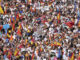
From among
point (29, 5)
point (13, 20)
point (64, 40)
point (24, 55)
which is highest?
point (29, 5)

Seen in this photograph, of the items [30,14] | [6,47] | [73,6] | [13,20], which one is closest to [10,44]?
[6,47]

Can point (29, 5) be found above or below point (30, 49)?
above

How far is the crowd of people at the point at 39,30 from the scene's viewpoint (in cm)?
322

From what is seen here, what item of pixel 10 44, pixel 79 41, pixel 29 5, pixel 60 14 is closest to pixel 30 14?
pixel 29 5

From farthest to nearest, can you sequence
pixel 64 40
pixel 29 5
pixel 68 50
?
pixel 29 5 → pixel 64 40 → pixel 68 50

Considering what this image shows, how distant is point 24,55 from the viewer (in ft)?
10.7

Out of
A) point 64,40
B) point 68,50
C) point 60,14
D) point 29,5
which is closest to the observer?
point 68,50

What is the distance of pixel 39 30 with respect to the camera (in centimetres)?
373

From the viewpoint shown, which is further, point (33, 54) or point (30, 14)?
point (30, 14)

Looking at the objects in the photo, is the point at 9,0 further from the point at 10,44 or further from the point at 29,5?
the point at 10,44

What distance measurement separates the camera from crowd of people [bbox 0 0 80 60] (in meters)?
3.22

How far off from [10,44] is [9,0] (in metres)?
1.79

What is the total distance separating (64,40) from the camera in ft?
11.0

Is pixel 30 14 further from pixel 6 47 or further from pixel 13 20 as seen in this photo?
pixel 6 47
